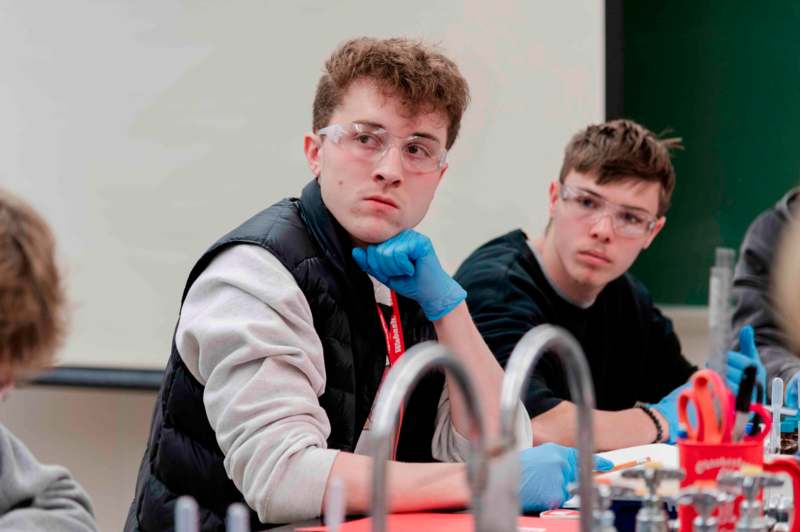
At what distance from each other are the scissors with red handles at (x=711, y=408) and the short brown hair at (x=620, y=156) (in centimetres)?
126

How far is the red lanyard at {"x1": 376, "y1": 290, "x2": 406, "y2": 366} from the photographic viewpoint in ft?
6.18

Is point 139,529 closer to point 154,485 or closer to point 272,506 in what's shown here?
point 154,485

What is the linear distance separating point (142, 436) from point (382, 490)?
284 centimetres

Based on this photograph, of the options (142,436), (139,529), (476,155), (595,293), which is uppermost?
(476,155)

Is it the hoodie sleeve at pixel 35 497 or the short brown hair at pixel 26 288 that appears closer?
the short brown hair at pixel 26 288

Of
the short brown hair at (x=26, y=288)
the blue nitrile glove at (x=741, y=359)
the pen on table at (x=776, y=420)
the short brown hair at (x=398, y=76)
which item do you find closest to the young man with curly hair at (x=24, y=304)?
the short brown hair at (x=26, y=288)

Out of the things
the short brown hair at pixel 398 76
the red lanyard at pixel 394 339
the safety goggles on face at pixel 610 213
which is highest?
the short brown hair at pixel 398 76

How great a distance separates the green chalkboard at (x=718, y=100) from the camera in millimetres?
3406

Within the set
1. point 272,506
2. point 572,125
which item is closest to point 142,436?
point 572,125

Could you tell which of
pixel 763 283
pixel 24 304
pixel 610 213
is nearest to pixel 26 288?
pixel 24 304

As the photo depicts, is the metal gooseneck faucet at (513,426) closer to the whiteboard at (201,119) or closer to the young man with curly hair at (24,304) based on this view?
the young man with curly hair at (24,304)

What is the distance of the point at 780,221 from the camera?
3209 mm

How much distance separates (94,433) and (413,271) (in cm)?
205

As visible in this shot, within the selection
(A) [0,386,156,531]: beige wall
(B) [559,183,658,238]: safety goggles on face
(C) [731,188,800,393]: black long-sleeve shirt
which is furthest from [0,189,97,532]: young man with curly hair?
(A) [0,386,156,531]: beige wall
